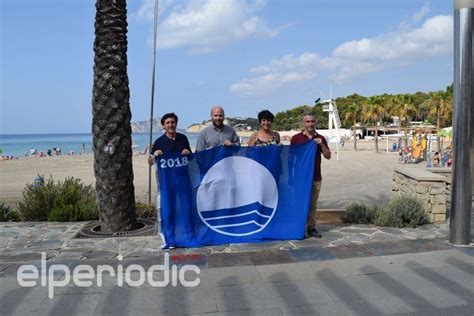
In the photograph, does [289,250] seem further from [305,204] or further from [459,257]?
[459,257]

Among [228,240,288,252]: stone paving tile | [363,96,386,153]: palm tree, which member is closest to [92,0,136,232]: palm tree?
[228,240,288,252]: stone paving tile

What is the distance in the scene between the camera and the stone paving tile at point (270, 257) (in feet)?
17.3

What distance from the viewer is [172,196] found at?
607 centimetres

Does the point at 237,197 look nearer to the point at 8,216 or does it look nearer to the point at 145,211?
the point at 145,211

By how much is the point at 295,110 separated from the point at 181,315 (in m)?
129

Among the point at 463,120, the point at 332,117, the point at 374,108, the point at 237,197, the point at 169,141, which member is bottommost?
the point at 237,197

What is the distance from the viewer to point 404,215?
7.21 metres

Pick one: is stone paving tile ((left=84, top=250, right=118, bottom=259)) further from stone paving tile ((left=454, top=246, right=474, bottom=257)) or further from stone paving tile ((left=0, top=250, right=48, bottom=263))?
stone paving tile ((left=454, top=246, right=474, bottom=257))

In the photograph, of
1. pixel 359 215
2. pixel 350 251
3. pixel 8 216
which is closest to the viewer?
pixel 350 251

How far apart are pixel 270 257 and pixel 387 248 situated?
1.60 m

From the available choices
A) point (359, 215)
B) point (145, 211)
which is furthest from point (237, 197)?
point (145, 211)

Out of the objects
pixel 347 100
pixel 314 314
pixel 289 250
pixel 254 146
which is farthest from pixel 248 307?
pixel 347 100

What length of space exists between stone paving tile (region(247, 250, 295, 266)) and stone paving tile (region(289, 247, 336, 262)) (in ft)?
0.29

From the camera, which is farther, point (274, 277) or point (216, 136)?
point (216, 136)
